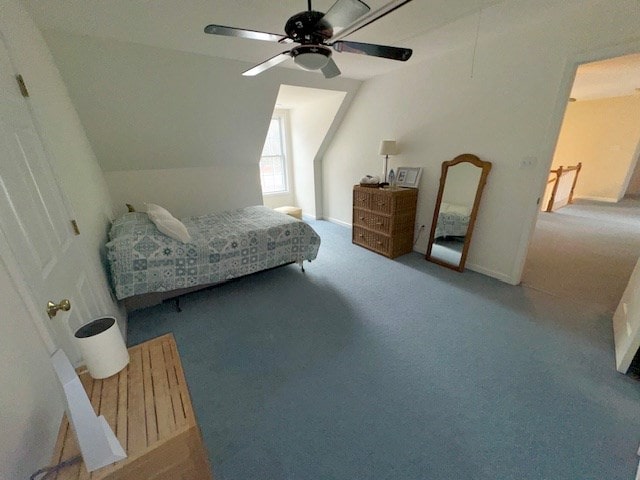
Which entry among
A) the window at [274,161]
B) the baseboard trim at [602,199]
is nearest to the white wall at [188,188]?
the window at [274,161]

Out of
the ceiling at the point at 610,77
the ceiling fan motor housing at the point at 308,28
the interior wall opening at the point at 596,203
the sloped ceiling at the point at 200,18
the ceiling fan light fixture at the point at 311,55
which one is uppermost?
the sloped ceiling at the point at 200,18

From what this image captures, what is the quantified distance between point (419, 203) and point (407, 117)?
114cm

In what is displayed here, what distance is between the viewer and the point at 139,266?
7.08ft

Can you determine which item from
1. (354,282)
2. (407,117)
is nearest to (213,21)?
(407,117)

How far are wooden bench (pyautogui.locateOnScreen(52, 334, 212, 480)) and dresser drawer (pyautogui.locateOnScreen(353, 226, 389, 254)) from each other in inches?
115

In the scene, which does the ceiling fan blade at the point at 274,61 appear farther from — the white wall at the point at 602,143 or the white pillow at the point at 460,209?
the white wall at the point at 602,143

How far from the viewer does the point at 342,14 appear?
1.15m

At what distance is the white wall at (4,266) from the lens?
73cm

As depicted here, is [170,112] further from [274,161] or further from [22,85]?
[274,161]

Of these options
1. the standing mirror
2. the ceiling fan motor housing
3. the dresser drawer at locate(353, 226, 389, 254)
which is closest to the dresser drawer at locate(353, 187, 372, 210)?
the dresser drawer at locate(353, 226, 389, 254)

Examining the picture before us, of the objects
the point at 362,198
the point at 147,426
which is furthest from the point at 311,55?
the point at 362,198

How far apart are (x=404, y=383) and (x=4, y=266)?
1956 millimetres

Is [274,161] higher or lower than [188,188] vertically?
higher

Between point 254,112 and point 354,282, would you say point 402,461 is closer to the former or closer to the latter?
point 354,282
